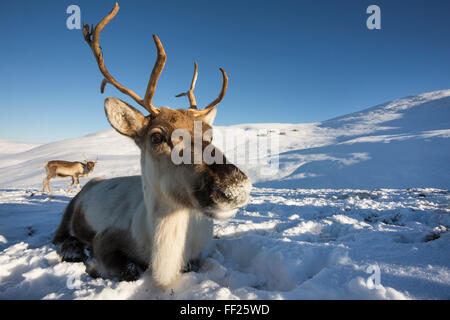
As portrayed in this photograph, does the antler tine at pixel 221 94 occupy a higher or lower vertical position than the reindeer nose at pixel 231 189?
higher

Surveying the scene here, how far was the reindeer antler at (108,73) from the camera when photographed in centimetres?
248

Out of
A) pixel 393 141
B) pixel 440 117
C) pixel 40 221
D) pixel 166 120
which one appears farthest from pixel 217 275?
pixel 440 117

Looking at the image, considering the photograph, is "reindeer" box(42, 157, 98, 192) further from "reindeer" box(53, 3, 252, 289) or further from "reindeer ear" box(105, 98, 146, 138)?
"reindeer ear" box(105, 98, 146, 138)

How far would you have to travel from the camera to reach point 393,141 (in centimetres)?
1702

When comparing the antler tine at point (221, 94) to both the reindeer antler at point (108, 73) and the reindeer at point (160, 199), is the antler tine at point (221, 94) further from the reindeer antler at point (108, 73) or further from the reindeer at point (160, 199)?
the reindeer antler at point (108, 73)

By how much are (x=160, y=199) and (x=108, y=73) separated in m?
1.80

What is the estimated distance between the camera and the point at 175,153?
2.06m

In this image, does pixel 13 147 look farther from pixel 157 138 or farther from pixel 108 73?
pixel 157 138

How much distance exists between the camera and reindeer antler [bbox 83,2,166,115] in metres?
2.48

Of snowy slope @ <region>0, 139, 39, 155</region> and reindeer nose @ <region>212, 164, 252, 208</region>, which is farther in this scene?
snowy slope @ <region>0, 139, 39, 155</region>

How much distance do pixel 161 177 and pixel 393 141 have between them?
20363mm

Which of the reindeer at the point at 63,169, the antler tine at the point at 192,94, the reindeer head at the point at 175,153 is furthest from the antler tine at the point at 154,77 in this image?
the reindeer at the point at 63,169

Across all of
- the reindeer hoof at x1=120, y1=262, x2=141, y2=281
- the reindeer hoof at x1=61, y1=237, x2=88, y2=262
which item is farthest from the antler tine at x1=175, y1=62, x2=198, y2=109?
the reindeer hoof at x1=61, y1=237, x2=88, y2=262
